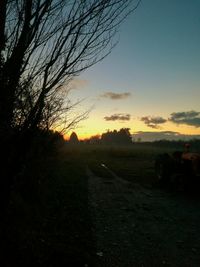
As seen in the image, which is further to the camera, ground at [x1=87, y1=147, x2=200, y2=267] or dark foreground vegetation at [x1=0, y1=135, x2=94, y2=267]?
ground at [x1=87, y1=147, x2=200, y2=267]

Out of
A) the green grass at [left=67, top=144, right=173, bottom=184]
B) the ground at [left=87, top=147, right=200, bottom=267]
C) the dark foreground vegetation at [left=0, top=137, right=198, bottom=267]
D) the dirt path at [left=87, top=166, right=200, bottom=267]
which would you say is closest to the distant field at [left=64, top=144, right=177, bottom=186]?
the green grass at [left=67, top=144, right=173, bottom=184]

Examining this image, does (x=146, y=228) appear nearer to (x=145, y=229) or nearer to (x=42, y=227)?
(x=145, y=229)

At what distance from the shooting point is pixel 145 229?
28.4ft

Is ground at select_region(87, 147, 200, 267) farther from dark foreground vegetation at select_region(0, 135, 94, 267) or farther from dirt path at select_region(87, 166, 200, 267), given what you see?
dark foreground vegetation at select_region(0, 135, 94, 267)

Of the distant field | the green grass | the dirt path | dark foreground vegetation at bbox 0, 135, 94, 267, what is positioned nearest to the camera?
dark foreground vegetation at bbox 0, 135, 94, 267

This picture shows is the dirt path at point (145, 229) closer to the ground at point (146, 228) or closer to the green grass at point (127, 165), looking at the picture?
the ground at point (146, 228)

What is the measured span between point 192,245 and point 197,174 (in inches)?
296

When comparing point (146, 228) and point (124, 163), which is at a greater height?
point (124, 163)

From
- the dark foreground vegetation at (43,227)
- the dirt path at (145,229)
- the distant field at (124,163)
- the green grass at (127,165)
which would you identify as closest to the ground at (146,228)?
the dirt path at (145,229)

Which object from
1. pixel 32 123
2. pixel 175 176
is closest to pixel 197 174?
pixel 175 176

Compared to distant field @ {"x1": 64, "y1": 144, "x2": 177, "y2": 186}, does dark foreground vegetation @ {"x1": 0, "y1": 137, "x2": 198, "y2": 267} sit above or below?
below

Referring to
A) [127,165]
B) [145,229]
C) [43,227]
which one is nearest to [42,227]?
[43,227]

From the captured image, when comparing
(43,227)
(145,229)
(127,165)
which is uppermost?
(127,165)

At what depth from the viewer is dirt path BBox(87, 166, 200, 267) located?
6602mm
